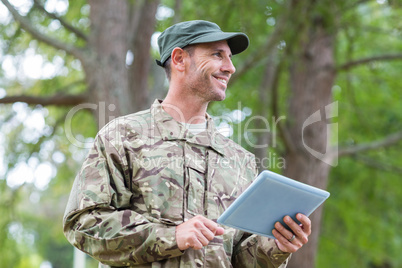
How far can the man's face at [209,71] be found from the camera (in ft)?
9.15

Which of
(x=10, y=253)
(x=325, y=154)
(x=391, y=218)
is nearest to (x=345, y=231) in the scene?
(x=391, y=218)

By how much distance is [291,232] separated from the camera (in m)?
2.48

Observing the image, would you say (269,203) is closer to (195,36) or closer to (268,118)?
(195,36)

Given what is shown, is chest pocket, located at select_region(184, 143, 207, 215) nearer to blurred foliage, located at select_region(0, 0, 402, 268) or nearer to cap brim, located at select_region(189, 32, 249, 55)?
cap brim, located at select_region(189, 32, 249, 55)

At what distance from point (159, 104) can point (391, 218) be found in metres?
8.00

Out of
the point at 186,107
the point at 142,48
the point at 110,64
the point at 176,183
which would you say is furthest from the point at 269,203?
the point at 142,48

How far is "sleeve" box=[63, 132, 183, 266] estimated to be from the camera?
2328mm

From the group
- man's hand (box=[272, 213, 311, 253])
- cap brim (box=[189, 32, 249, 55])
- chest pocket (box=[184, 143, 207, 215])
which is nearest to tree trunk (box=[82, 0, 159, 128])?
cap brim (box=[189, 32, 249, 55])

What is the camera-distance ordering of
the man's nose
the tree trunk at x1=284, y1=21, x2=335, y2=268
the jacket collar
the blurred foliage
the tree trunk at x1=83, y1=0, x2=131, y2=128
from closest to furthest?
1. the jacket collar
2. the man's nose
3. the tree trunk at x1=83, y1=0, x2=131, y2=128
4. the blurred foliage
5. the tree trunk at x1=284, y1=21, x2=335, y2=268

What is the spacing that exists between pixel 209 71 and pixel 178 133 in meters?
0.34

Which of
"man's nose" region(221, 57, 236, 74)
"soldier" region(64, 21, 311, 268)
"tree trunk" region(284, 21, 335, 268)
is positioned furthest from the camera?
"tree trunk" region(284, 21, 335, 268)

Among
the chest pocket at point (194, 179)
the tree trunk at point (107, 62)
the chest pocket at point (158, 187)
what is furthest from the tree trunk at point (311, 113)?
the chest pocket at point (158, 187)

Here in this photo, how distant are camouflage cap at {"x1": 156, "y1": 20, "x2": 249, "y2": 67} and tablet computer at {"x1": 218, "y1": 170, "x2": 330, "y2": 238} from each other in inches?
31.9

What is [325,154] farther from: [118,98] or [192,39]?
[192,39]
